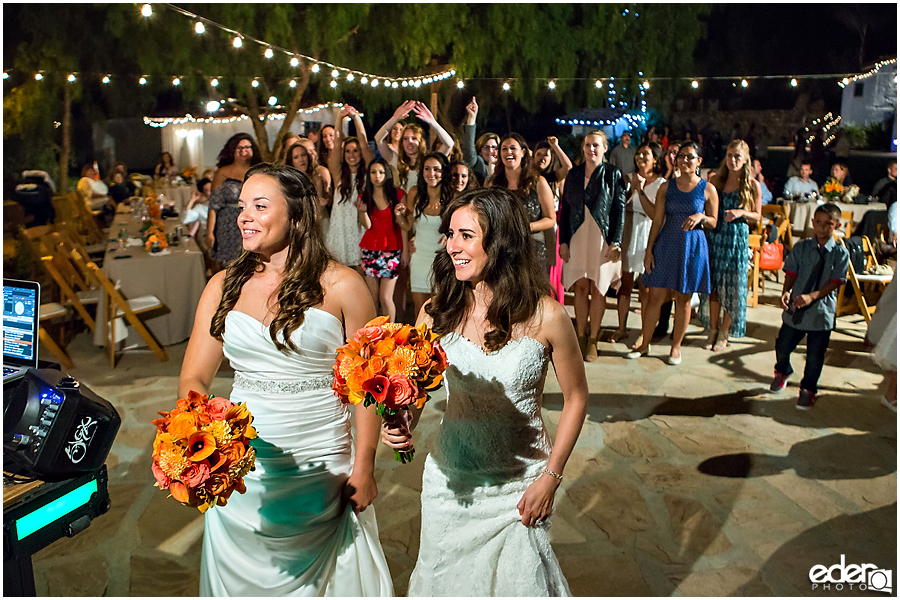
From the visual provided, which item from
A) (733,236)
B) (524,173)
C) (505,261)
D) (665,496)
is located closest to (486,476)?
(505,261)

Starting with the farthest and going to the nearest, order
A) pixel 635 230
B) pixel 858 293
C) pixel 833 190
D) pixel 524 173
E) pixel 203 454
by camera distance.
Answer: pixel 833 190, pixel 635 230, pixel 858 293, pixel 524 173, pixel 203 454

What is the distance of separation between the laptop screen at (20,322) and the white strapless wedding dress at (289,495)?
59 centimetres

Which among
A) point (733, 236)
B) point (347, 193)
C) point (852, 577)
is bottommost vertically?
point (852, 577)

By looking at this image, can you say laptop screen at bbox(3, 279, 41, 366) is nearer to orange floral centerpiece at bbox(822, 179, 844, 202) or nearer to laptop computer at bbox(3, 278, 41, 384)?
laptop computer at bbox(3, 278, 41, 384)

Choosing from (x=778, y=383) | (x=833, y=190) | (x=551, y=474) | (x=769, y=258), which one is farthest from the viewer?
(x=833, y=190)

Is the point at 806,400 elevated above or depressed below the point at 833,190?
below

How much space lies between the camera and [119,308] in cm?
584

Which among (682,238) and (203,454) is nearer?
(203,454)

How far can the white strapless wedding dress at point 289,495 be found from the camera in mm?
2047

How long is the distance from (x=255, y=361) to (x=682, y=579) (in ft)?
6.32

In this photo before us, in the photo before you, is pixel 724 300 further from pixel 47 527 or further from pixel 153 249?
pixel 47 527

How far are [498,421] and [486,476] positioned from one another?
162 mm

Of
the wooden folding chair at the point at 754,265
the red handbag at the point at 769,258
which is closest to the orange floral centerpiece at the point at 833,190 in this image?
the red handbag at the point at 769,258

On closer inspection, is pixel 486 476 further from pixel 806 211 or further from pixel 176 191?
pixel 176 191
